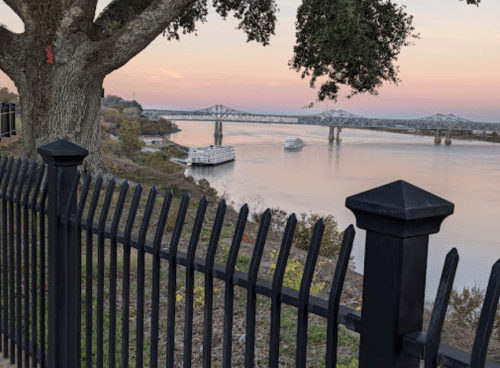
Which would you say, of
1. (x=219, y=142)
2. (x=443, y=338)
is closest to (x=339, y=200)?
(x=443, y=338)

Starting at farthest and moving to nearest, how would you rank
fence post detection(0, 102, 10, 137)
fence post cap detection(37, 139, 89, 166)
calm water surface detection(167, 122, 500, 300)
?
1. calm water surface detection(167, 122, 500, 300)
2. fence post detection(0, 102, 10, 137)
3. fence post cap detection(37, 139, 89, 166)

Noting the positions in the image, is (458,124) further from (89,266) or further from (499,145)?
(89,266)

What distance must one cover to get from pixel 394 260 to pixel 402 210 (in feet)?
0.62

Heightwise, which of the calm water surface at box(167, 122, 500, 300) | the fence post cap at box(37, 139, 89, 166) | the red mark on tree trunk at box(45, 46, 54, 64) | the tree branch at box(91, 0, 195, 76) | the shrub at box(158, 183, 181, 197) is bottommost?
the calm water surface at box(167, 122, 500, 300)

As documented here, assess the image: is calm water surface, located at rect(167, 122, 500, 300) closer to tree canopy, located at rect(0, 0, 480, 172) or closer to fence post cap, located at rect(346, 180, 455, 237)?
tree canopy, located at rect(0, 0, 480, 172)

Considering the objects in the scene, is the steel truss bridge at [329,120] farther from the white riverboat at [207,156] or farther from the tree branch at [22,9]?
the tree branch at [22,9]

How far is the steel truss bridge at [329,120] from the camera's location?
114m

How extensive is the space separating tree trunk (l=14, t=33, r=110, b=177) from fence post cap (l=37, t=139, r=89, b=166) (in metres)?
9.88

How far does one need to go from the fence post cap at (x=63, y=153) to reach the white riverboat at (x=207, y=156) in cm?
7398

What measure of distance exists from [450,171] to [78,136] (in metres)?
80.0

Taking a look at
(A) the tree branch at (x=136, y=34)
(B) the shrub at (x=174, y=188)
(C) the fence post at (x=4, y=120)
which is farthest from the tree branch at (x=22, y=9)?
(C) the fence post at (x=4, y=120)

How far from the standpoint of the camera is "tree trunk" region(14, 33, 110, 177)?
13078 millimetres

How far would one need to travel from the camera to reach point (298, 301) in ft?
7.34

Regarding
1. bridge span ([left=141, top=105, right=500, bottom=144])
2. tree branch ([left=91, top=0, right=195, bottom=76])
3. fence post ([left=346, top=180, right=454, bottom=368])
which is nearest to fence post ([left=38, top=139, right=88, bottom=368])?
fence post ([left=346, top=180, right=454, bottom=368])
